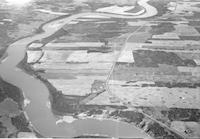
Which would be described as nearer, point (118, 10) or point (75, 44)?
point (75, 44)

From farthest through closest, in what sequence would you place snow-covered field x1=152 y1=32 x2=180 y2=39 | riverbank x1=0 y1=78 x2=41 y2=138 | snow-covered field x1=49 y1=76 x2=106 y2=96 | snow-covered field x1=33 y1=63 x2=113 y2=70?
snow-covered field x1=152 y1=32 x2=180 y2=39 < snow-covered field x1=33 y1=63 x2=113 y2=70 < snow-covered field x1=49 y1=76 x2=106 y2=96 < riverbank x1=0 y1=78 x2=41 y2=138

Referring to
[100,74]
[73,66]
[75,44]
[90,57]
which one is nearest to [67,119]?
[100,74]

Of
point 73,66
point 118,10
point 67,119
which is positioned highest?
point 118,10

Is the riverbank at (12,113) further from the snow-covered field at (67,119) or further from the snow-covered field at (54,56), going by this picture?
the snow-covered field at (54,56)

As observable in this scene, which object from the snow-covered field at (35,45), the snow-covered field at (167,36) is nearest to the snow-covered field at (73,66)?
the snow-covered field at (35,45)

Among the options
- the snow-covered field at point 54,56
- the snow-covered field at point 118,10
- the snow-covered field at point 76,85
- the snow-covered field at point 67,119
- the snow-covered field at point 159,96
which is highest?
the snow-covered field at point 118,10

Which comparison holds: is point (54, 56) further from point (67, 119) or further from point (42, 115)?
point (67, 119)

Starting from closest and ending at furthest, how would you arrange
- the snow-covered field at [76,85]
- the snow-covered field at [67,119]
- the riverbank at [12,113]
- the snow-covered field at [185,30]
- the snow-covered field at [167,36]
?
1. the riverbank at [12,113]
2. the snow-covered field at [67,119]
3. the snow-covered field at [76,85]
4. the snow-covered field at [167,36]
5. the snow-covered field at [185,30]

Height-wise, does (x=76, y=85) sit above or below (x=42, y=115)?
above

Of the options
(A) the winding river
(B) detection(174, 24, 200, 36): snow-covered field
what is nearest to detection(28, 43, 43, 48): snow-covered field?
(A) the winding river

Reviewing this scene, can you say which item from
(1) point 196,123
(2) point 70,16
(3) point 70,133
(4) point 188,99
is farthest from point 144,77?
(2) point 70,16

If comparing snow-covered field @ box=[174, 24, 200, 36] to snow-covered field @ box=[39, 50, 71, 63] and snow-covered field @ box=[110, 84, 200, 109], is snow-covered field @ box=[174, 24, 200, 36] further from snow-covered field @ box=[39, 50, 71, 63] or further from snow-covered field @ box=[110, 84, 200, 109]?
snow-covered field @ box=[39, 50, 71, 63]
